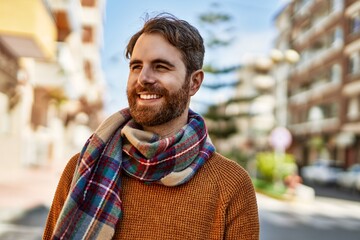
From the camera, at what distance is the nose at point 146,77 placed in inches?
66.2

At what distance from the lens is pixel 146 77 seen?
1686mm

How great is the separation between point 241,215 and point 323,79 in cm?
4221

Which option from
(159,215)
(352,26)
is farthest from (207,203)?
(352,26)

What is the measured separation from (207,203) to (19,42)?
12.2 m

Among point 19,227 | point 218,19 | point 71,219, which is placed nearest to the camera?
point 71,219

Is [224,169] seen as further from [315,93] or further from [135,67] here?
[315,93]

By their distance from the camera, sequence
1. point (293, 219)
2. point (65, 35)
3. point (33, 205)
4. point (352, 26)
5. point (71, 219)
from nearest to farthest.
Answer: point (71, 219)
point (33, 205)
point (293, 219)
point (65, 35)
point (352, 26)

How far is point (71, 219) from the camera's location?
1.62 meters

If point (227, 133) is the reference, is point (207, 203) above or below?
below

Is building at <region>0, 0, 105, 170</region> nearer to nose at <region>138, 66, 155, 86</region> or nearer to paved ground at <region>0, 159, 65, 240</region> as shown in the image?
paved ground at <region>0, 159, 65, 240</region>

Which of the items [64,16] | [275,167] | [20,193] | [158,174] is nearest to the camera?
[158,174]

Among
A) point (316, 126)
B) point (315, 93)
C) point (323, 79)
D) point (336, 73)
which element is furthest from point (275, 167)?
point (315, 93)

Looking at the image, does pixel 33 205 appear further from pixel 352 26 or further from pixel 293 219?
pixel 352 26

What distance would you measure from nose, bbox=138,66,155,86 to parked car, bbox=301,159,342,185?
30.7 m
